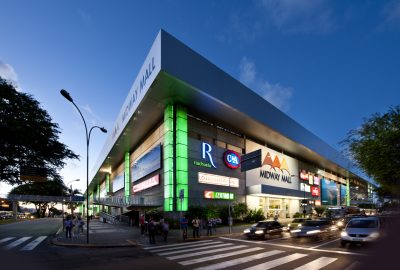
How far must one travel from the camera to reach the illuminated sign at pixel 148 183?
40425mm

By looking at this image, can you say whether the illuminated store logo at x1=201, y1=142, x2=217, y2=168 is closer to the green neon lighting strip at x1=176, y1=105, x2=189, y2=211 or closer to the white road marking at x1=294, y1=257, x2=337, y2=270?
the green neon lighting strip at x1=176, y1=105, x2=189, y2=211

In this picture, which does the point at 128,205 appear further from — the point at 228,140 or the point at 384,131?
the point at 384,131

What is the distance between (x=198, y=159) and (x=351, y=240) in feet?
74.4

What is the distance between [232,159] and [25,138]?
2422cm

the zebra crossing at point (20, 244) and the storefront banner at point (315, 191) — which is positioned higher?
the storefront banner at point (315, 191)

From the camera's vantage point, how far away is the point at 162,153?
39.1m

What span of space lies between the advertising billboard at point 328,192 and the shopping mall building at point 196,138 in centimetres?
1929

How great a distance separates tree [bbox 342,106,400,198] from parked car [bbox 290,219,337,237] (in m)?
4.97

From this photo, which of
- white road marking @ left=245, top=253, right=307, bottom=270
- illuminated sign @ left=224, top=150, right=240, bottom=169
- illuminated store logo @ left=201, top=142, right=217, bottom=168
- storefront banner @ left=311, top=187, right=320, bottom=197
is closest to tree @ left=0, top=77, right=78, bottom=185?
illuminated store logo @ left=201, top=142, right=217, bottom=168

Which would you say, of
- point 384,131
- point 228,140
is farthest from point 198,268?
point 228,140

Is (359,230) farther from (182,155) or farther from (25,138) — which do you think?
(25,138)

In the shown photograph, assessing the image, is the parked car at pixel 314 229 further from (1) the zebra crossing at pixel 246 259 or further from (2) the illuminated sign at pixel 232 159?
(2) the illuminated sign at pixel 232 159

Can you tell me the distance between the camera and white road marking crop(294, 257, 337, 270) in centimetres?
1294

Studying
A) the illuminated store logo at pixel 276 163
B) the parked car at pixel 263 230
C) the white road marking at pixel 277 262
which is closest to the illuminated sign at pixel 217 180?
the illuminated store logo at pixel 276 163
